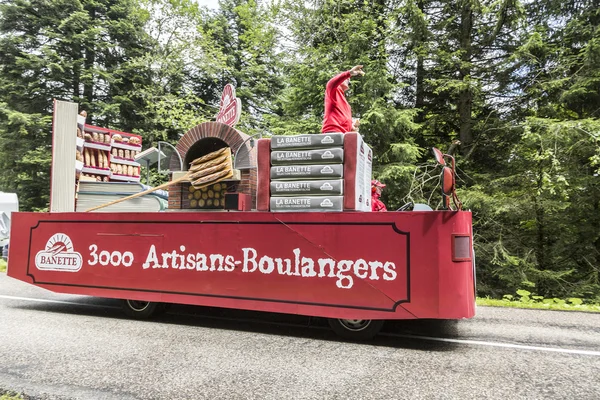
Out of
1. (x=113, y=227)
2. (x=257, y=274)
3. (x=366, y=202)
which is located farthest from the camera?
(x=113, y=227)

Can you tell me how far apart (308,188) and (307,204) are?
0.20 metres

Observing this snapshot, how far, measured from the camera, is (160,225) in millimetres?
5531

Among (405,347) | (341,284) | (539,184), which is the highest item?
(539,184)

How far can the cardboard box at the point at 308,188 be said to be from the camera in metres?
4.71

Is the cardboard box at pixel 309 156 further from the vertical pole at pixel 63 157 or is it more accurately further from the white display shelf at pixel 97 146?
the white display shelf at pixel 97 146

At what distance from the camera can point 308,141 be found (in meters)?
4.87

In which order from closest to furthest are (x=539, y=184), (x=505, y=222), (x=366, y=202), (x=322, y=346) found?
(x=322, y=346) < (x=366, y=202) < (x=539, y=184) < (x=505, y=222)

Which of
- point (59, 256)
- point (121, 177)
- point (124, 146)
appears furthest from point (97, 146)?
point (59, 256)

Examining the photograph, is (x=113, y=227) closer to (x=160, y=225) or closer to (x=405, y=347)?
(x=160, y=225)

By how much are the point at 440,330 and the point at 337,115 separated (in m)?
3.14

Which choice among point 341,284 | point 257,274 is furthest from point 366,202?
point 257,274

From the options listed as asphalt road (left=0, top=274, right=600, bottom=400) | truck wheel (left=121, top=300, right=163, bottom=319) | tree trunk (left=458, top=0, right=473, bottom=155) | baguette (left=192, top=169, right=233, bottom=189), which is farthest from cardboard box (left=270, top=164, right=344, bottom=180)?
tree trunk (left=458, top=0, right=473, bottom=155)

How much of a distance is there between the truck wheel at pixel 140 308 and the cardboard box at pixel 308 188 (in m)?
2.51

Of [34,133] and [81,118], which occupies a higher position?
[34,133]
